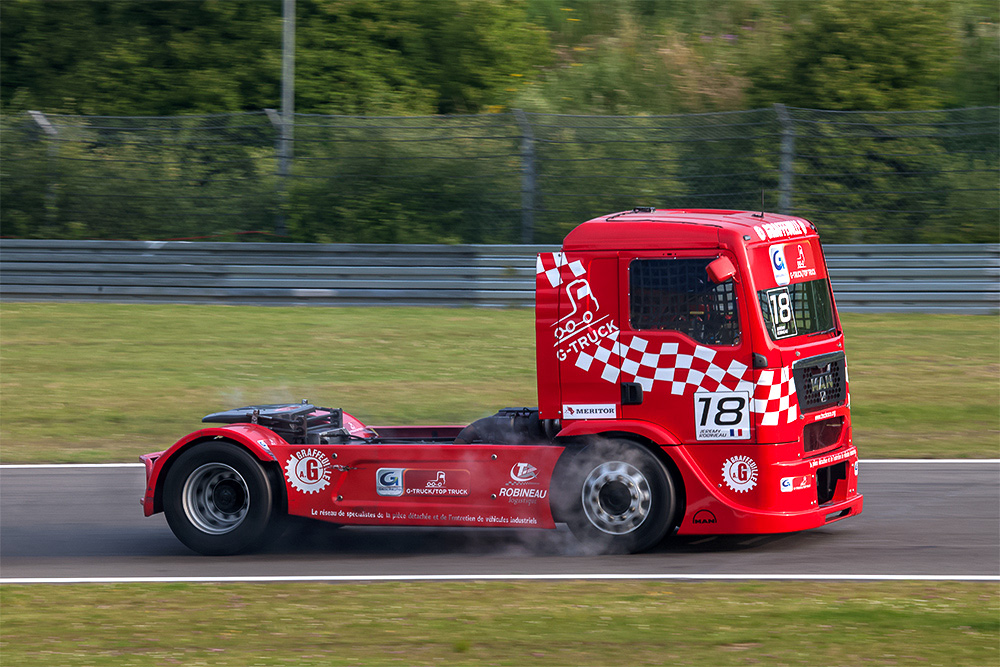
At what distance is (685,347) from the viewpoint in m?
7.93

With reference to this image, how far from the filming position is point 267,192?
67.5 feet

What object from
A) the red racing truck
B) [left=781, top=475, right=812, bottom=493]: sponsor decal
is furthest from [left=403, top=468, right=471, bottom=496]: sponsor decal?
[left=781, top=475, right=812, bottom=493]: sponsor decal

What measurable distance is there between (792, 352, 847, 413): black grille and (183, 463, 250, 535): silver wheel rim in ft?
12.5

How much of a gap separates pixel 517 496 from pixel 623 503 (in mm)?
692

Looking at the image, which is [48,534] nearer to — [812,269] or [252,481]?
[252,481]

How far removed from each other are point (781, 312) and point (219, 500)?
13.2ft

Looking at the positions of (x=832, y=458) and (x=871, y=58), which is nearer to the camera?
(x=832, y=458)

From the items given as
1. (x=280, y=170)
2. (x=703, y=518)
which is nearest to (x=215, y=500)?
(x=703, y=518)

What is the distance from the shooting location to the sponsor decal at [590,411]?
8.06m

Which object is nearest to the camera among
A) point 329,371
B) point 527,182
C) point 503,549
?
point 503,549

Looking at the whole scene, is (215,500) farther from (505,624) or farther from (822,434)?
(822,434)

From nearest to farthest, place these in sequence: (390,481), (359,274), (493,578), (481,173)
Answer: (493,578)
(390,481)
(359,274)
(481,173)

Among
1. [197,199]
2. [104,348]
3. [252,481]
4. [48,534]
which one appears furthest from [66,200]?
[252,481]

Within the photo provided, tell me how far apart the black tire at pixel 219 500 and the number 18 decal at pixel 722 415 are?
2.93 metres
